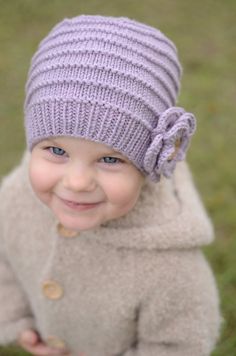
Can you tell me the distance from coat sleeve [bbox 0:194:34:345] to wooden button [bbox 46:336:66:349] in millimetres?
121

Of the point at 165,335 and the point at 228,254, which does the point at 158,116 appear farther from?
the point at 228,254

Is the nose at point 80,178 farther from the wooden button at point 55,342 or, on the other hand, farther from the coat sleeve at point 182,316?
the wooden button at point 55,342

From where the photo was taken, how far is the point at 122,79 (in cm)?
120

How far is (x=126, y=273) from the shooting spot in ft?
4.73

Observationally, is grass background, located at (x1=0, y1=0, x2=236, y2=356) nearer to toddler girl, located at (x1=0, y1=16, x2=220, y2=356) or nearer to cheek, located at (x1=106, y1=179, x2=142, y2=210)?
toddler girl, located at (x1=0, y1=16, x2=220, y2=356)

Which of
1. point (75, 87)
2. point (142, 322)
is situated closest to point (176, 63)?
point (75, 87)

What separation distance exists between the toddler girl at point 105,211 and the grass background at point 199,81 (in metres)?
0.74

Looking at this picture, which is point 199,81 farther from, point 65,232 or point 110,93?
point 110,93

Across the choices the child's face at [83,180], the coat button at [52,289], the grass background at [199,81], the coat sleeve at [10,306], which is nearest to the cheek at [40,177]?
the child's face at [83,180]

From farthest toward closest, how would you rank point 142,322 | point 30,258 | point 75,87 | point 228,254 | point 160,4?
point 160,4
point 228,254
point 30,258
point 142,322
point 75,87

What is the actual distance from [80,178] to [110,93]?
0.20 metres

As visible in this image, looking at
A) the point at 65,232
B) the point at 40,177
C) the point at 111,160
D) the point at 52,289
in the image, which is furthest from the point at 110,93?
the point at 52,289

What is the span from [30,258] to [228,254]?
1.24m

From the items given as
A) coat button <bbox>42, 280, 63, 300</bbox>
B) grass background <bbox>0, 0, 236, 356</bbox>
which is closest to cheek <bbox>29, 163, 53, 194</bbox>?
coat button <bbox>42, 280, 63, 300</bbox>
